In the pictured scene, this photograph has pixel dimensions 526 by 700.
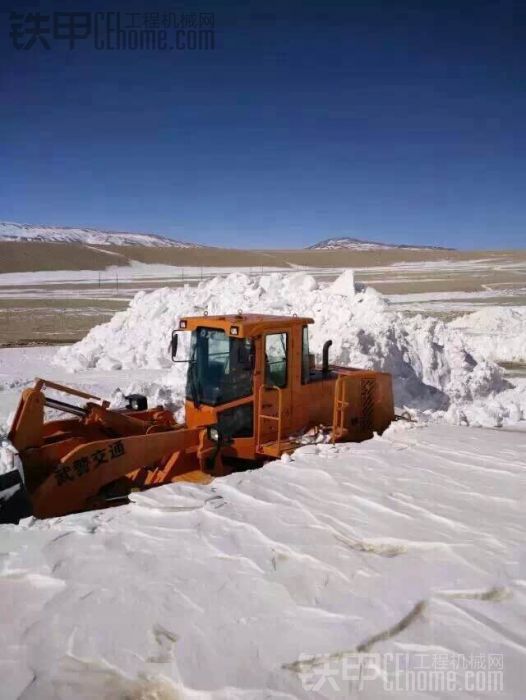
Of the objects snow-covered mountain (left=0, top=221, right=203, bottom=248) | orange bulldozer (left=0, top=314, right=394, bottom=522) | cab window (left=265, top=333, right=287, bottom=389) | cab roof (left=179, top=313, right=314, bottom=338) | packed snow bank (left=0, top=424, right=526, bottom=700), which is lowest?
packed snow bank (left=0, top=424, right=526, bottom=700)

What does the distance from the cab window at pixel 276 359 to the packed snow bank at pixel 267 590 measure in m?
1.35

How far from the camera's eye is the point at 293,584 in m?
3.61

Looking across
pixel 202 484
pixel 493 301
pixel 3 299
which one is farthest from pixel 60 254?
pixel 202 484

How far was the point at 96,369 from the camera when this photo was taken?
13.8 m

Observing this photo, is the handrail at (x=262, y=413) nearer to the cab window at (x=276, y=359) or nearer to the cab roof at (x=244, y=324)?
the cab window at (x=276, y=359)

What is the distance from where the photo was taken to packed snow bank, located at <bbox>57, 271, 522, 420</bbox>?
A: 467 inches

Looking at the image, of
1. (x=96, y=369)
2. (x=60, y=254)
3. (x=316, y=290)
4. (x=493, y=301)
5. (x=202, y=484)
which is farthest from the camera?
(x=60, y=254)

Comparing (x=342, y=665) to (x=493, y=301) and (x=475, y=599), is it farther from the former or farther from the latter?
(x=493, y=301)

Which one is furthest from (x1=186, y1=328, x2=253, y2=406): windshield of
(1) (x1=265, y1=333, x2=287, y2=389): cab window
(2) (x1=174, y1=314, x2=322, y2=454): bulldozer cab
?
(1) (x1=265, y1=333, x2=287, y2=389): cab window

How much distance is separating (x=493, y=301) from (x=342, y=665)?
1243 inches

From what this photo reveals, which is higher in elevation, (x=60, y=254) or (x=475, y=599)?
(x=60, y=254)

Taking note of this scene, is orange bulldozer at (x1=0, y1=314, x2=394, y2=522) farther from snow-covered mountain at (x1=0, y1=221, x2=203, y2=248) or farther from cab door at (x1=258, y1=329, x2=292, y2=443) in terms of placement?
snow-covered mountain at (x1=0, y1=221, x2=203, y2=248)

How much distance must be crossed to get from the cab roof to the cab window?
0.12 meters

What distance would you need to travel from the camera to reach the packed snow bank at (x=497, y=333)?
16922 mm
